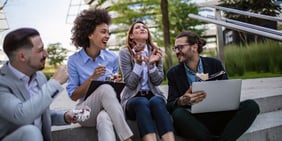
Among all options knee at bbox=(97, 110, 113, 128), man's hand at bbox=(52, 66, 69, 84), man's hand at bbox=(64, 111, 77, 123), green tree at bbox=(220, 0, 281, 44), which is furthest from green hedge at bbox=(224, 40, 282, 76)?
man's hand at bbox=(52, 66, 69, 84)

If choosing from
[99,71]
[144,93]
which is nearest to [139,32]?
[144,93]

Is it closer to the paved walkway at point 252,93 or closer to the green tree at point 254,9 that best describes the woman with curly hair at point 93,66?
the paved walkway at point 252,93

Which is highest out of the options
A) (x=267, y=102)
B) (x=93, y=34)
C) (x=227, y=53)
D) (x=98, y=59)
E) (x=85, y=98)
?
(x=93, y=34)

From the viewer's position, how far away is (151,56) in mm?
2662

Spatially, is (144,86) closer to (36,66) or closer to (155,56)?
(155,56)

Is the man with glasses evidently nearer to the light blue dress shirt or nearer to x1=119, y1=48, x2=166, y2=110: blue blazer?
x1=119, y1=48, x2=166, y2=110: blue blazer

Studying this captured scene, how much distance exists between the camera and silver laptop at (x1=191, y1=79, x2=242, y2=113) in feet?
7.87

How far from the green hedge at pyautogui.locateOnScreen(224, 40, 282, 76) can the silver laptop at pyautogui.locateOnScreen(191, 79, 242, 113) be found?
5657mm

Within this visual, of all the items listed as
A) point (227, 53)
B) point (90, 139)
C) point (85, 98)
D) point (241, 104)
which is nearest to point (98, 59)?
point (85, 98)

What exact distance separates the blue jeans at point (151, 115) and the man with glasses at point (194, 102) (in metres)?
0.21

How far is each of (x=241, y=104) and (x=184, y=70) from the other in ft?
1.56

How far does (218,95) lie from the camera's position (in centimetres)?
245

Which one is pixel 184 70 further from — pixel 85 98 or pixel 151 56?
pixel 85 98

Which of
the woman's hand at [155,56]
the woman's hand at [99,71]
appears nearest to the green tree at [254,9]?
the woman's hand at [155,56]
